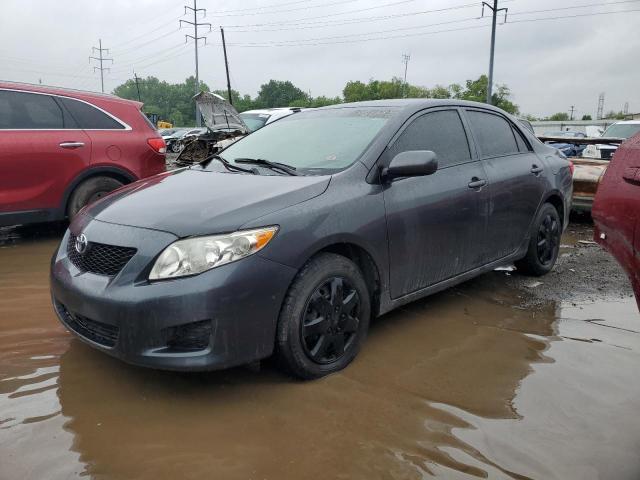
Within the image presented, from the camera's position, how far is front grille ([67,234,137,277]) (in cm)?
262

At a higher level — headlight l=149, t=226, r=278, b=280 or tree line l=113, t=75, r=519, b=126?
tree line l=113, t=75, r=519, b=126

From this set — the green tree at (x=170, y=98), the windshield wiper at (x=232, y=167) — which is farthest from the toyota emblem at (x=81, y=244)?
the green tree at (x=170, y=98)

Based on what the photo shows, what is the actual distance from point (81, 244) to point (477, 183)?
261cm

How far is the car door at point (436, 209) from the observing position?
3.30 metres

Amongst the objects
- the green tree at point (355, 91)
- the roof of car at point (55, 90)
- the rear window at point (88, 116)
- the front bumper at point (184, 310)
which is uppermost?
the green tree at point (355, 91)

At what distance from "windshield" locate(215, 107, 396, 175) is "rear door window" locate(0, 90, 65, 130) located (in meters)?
2.59

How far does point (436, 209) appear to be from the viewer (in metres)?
3.52

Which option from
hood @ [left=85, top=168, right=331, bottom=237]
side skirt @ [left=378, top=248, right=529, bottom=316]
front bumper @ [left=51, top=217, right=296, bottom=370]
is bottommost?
side skirt @ [left=378, top=248, right=529, bottom=316]

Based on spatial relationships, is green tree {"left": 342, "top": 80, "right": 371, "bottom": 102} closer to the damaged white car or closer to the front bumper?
the damaged white car

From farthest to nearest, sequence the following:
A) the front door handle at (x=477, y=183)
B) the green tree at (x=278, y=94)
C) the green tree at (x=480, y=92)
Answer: the green tree at (x=278, y=94) → the green tree at (x=480, y=92) → the front door handle at (x=477, y=183)

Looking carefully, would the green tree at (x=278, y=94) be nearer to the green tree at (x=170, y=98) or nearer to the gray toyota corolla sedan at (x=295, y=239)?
the green tree at (x=170, y=98)

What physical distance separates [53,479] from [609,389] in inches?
104

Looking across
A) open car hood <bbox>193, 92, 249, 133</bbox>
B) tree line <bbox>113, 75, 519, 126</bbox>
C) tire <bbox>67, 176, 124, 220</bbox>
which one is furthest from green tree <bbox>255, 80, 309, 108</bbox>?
tire <bbox>67, 176, 124, 220</bbox>

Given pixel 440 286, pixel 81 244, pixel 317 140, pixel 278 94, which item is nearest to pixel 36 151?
pixel 81 244
